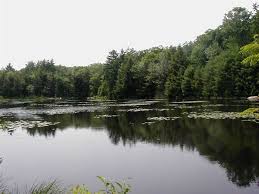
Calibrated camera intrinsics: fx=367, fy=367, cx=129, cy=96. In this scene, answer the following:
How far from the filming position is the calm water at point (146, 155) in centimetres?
1397

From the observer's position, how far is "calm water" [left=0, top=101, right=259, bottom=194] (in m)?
14.0

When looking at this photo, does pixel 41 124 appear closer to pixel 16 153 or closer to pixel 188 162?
pixel 16 153

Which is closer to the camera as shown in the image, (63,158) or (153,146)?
(63,158)

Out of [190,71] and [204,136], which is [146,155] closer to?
[204,136]

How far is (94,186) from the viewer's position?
13867mm

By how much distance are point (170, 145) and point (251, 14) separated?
202 ft

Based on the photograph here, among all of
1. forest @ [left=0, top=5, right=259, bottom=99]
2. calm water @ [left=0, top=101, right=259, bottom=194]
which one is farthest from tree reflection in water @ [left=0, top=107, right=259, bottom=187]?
forest @ [left=0, top=5, right=259, bottom=99]

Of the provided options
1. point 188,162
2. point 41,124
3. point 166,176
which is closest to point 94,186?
point 166,176

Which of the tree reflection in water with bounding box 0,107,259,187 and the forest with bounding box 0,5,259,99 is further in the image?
the forest with bounding box 0,5,259,99

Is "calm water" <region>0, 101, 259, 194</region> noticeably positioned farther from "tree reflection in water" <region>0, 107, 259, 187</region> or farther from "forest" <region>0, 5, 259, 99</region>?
"forest" <region>0, 5, 259, 99</region>

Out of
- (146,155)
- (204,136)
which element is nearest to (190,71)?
(204,136)

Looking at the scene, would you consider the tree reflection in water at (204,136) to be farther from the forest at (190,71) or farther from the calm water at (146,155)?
the forest at (190,71)

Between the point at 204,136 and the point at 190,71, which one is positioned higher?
the point at 190,71

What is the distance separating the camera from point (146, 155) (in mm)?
18875
